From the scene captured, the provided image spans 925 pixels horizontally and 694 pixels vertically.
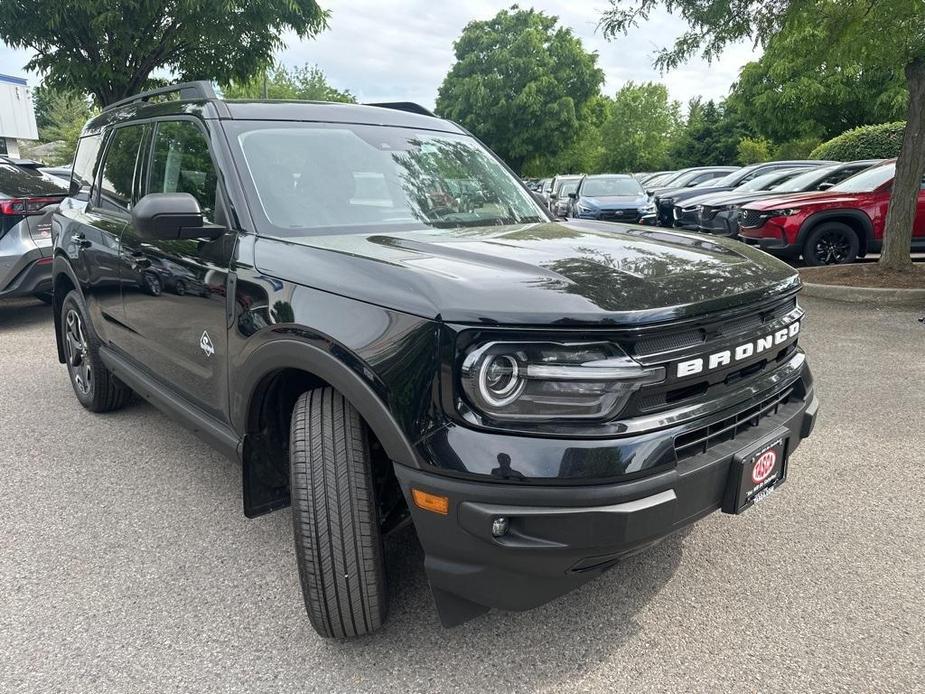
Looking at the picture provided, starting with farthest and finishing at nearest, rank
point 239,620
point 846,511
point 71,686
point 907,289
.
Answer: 1. point 907,289
2. point 846,511
3. point 239,620
4. point 71,686

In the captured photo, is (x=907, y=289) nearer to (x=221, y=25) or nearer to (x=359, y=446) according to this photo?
(x=359, y=446)

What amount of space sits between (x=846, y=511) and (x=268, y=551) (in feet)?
8.44

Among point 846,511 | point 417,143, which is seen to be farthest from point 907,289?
point 417,143

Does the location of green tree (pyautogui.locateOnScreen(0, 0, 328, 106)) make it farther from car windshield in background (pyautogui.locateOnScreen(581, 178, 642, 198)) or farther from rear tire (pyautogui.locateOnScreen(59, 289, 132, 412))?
rear tire (pyautogui.locateOnScreen(59, 289, 132, 412))

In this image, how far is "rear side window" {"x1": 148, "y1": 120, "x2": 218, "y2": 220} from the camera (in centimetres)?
295

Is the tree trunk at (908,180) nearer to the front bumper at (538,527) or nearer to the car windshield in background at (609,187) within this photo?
the car windshield in background at (609,187)

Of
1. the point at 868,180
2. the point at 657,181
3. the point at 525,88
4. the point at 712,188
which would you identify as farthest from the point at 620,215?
the point at 525,88

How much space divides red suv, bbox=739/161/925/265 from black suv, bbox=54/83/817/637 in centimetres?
686

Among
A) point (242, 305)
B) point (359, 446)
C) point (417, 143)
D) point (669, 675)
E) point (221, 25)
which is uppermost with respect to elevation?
point (221, 25)

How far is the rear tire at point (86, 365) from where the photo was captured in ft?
14.3

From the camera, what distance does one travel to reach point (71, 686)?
2.16 metres

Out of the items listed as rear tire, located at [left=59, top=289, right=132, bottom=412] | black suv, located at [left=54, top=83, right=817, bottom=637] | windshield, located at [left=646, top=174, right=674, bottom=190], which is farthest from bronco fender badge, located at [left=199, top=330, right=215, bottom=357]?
windshield, located at [left=646, top=174, right=674, bottom=190]

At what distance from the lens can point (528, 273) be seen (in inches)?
82.9

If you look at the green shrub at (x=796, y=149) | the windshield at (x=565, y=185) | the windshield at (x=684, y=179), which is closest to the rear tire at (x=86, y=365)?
the windshield at (x=565, y=185)
